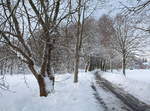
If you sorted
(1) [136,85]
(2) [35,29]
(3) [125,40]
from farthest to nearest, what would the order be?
(3) [125,40] < (1) [136,85] < (2) [35,29]

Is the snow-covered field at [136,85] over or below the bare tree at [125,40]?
below

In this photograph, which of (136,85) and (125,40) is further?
(125,40)

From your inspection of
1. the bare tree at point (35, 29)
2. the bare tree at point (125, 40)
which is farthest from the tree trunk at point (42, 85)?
the bare tree at point (125, 40)

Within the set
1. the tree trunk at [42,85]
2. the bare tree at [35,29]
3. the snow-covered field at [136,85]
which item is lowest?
the snow-covered field at [136,85]

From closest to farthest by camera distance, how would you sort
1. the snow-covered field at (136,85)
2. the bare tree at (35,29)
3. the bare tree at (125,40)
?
the bare tree at (35,29), the snow-covered field at (136,85), the bare tree at (125,40)

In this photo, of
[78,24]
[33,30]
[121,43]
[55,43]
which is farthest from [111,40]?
[33,30]

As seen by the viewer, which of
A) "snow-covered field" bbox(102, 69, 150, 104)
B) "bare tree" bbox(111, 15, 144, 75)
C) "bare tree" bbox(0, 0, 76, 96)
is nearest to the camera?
"bare tree" bbox(0, 0, 76, 96)

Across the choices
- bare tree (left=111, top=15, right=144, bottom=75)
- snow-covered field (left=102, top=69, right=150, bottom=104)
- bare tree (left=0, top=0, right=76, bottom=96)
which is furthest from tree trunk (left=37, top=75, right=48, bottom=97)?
bare tree (left=111, top=15, right=144, bottom=75)

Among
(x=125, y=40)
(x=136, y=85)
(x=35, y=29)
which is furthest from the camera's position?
(x=125, y=40)

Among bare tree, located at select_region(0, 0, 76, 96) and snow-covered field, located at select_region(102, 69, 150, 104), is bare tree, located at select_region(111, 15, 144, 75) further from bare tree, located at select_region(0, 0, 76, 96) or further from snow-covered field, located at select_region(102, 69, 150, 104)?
bare tree, located at select_region(0, 0, 76, 96)

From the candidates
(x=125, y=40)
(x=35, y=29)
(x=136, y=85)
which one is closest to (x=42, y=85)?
(x=35, y=29)

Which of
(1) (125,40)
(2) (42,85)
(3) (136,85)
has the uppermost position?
(1) (125,40)

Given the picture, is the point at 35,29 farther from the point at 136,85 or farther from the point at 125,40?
the point at 125,40

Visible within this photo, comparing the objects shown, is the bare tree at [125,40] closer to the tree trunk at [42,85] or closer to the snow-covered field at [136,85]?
the snow-covered field at [136,85]
